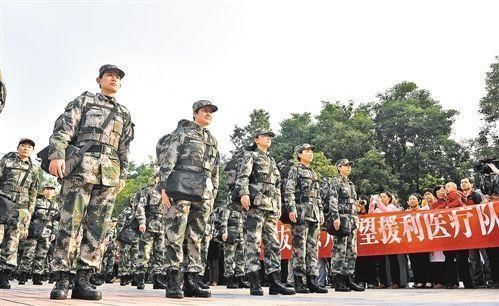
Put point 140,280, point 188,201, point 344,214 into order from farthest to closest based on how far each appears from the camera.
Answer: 1. point 140,280
2. point 344,214
3. point 188,201

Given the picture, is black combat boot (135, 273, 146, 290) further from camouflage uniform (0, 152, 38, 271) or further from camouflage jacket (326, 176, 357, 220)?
camouflage jacket (326, 176, 357, 220)

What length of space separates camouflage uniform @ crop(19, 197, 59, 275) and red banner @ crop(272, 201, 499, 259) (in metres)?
6.16

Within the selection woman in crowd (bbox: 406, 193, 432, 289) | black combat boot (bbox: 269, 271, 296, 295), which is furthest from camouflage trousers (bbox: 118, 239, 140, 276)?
woman in crowd (bbox: 406, 193, 432, 289)

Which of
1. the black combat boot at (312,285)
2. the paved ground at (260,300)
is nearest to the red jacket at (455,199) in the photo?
the paved ground at (260,300)

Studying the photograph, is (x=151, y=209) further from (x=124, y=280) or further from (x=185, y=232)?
(x=185, y=232)

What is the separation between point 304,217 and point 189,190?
8.36ft

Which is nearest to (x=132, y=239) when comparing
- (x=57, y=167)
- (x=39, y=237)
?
(x=39, y=237)

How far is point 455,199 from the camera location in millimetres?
8328

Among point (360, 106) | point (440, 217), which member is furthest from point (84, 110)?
point (360, 106)

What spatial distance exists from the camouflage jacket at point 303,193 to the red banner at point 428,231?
2.24 metres

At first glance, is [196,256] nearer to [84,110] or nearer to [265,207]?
[265,207]

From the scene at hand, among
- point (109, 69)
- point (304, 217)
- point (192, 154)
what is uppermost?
point (109, 69)

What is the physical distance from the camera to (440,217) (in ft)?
27.2

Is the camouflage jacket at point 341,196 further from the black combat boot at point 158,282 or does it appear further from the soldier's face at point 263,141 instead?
the black combat boot at point 158,282
